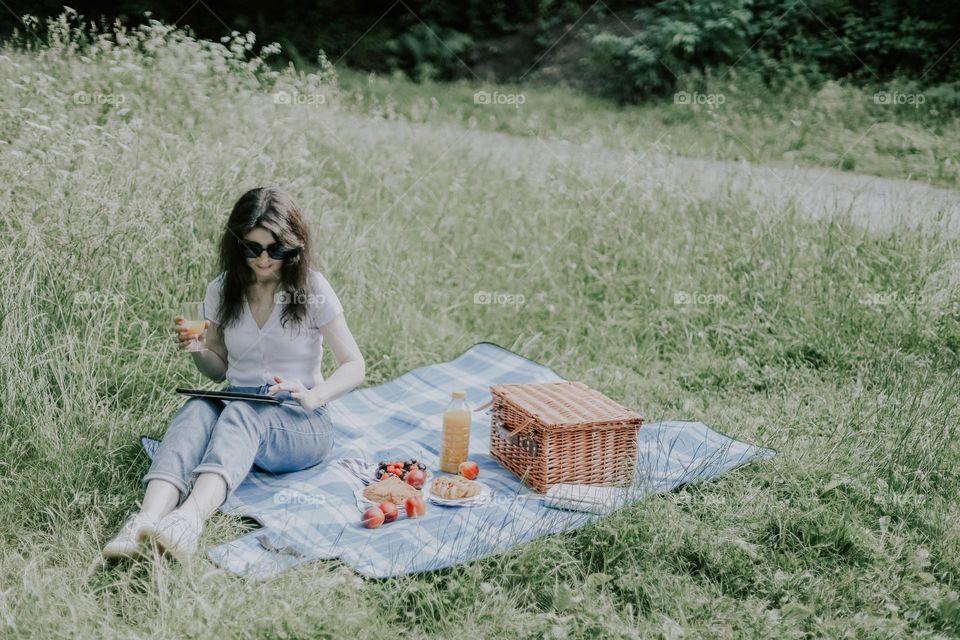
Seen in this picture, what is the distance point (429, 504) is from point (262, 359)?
886 millimetres

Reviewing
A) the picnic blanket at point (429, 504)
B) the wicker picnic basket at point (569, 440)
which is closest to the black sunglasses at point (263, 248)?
the picnic blanket at point (429, 504)

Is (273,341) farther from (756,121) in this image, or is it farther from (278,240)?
(756,121)

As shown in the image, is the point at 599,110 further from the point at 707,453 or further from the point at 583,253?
the point at 707,453

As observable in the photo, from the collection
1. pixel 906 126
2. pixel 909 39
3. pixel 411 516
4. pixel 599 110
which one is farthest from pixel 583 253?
pixel 909 39

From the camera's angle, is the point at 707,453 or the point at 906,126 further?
the point at 906,126

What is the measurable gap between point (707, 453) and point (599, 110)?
8.55 m

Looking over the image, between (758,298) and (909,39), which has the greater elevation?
(909,39)

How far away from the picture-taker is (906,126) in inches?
360

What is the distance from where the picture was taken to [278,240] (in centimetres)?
347

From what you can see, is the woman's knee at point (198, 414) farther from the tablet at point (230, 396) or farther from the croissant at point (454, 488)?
the croissant at point (454, 488)

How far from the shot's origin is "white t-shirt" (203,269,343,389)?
11.8 feet

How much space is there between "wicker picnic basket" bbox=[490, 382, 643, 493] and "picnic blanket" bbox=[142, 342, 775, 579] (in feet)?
0.30

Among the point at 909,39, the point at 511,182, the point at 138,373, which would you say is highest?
the point at 909,39

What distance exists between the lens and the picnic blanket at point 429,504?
9.97 ft
